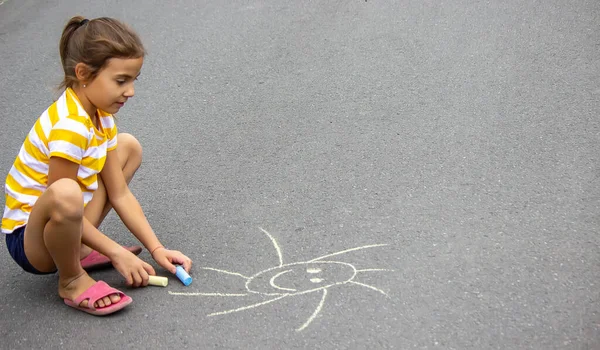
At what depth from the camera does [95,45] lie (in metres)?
2.99

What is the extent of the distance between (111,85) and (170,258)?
0.75 m

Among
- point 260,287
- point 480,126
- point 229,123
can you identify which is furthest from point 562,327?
point 229,123

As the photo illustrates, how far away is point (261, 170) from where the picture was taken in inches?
166

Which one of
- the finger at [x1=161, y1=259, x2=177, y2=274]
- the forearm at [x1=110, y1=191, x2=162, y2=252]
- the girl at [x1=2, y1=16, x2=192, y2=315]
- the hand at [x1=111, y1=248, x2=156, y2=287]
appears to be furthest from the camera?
the forearm at [x1=110, y1=191, x2=162, y2=252]

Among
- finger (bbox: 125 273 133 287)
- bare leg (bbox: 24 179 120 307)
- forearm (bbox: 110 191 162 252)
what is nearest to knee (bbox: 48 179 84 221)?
bare leg (bbox: 24 179 120 307)

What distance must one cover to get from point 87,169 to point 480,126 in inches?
89.5

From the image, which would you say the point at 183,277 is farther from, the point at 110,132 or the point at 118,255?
the point at 110,132

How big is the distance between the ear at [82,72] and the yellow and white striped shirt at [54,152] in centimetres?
7

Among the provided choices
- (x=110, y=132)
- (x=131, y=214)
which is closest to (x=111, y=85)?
(x=110, y=132)

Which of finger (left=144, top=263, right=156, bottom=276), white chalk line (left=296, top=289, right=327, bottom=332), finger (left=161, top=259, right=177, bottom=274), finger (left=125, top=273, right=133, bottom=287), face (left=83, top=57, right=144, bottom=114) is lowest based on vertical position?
white chalk line (left=296, top=289, right=327, bottom=332)

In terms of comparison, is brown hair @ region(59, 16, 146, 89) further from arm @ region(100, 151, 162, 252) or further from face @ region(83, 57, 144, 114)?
arm @ region(100, 151, 162, 252)

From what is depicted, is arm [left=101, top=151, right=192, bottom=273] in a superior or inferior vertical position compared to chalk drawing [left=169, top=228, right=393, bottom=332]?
superior

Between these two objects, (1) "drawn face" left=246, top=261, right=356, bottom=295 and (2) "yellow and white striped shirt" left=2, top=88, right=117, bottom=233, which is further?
(1) "drawn face" left=246, top=261, right=356, bottom=295

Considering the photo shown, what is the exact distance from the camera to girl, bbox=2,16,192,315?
2906 millimetres
